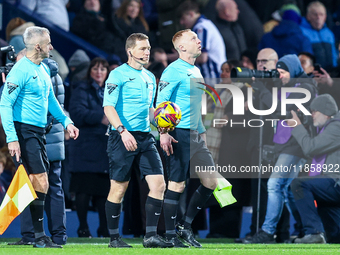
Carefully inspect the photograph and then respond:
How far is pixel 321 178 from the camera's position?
7.43 meters

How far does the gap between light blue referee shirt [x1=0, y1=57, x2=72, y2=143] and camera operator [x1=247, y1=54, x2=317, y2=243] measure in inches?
115

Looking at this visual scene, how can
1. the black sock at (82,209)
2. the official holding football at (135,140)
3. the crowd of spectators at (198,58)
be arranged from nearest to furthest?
the official holding football at (135,140)
the black sock at (82,209)
the crowd of spectators at (198,58)

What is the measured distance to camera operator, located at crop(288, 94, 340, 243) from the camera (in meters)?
Result: 7.38

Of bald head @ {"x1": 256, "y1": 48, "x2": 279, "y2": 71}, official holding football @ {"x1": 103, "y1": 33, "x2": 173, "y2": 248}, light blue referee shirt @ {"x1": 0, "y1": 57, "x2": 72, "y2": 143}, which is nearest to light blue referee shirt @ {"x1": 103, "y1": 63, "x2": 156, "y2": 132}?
official holding football @ {"x1": 103, "y1": 33, "x2": 173, "y2": 248}

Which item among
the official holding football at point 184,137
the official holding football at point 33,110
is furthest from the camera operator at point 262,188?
the official holding football at point 33,110

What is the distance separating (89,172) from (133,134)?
2.28 metres

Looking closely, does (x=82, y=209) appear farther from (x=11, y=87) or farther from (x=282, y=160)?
(x=11, y=87)

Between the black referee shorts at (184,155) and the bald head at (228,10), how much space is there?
4.88 metres

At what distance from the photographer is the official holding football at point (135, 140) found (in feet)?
19.5

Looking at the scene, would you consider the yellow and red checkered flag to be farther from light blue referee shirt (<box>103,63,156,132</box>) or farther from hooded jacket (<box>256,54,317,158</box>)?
hooded jacket (<box>256,54,317,158</box>)

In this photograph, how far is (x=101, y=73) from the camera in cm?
835

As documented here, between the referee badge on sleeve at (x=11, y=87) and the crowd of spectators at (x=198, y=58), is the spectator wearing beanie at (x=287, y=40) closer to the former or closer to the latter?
the crowd of spectators at (x=198, y=58)

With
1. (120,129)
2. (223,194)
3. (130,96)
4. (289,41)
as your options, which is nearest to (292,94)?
(223,194)

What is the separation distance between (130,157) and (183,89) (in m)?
0.90
